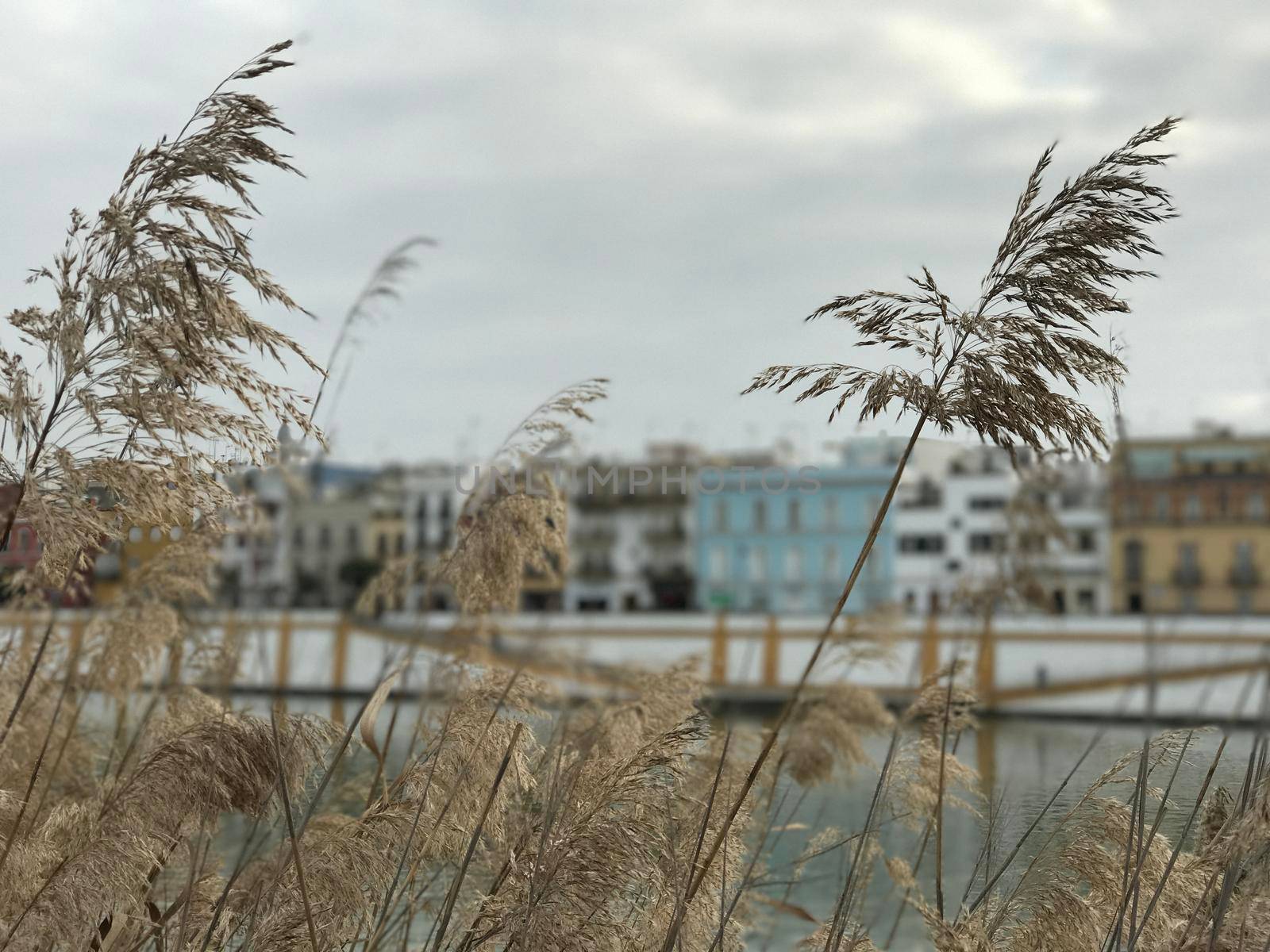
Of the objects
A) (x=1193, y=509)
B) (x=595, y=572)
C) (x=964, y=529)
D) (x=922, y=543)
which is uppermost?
(x=1193, y=509)

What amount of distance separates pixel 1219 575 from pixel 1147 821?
7014cm

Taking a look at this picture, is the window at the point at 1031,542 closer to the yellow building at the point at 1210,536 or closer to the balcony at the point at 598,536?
the yellow building at the point at 1210,536

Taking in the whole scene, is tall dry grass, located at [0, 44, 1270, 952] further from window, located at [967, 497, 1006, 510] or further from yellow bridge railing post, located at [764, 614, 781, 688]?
window, located at [967, 497, 1006, 510]

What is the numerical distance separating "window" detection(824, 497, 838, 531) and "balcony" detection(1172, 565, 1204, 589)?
593 inches

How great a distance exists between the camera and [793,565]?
2985 inches

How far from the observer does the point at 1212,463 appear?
7212 centimetres

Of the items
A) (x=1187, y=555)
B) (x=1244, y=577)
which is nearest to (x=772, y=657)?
(x=1187, y=555)

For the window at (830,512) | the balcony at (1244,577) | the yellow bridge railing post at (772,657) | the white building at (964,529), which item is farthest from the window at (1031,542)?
the window at (830,512)

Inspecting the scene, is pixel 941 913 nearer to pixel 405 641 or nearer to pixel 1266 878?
pixel 1266 878

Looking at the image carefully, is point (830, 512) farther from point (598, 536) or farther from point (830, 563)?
point (598, 536)

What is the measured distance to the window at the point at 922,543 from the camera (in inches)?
2872

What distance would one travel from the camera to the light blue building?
2906 inches

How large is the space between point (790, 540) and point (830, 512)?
104 inches

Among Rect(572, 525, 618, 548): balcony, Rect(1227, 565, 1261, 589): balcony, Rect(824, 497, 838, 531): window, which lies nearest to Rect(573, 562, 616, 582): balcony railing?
Rect(572, 525, 618, 548): balcony
